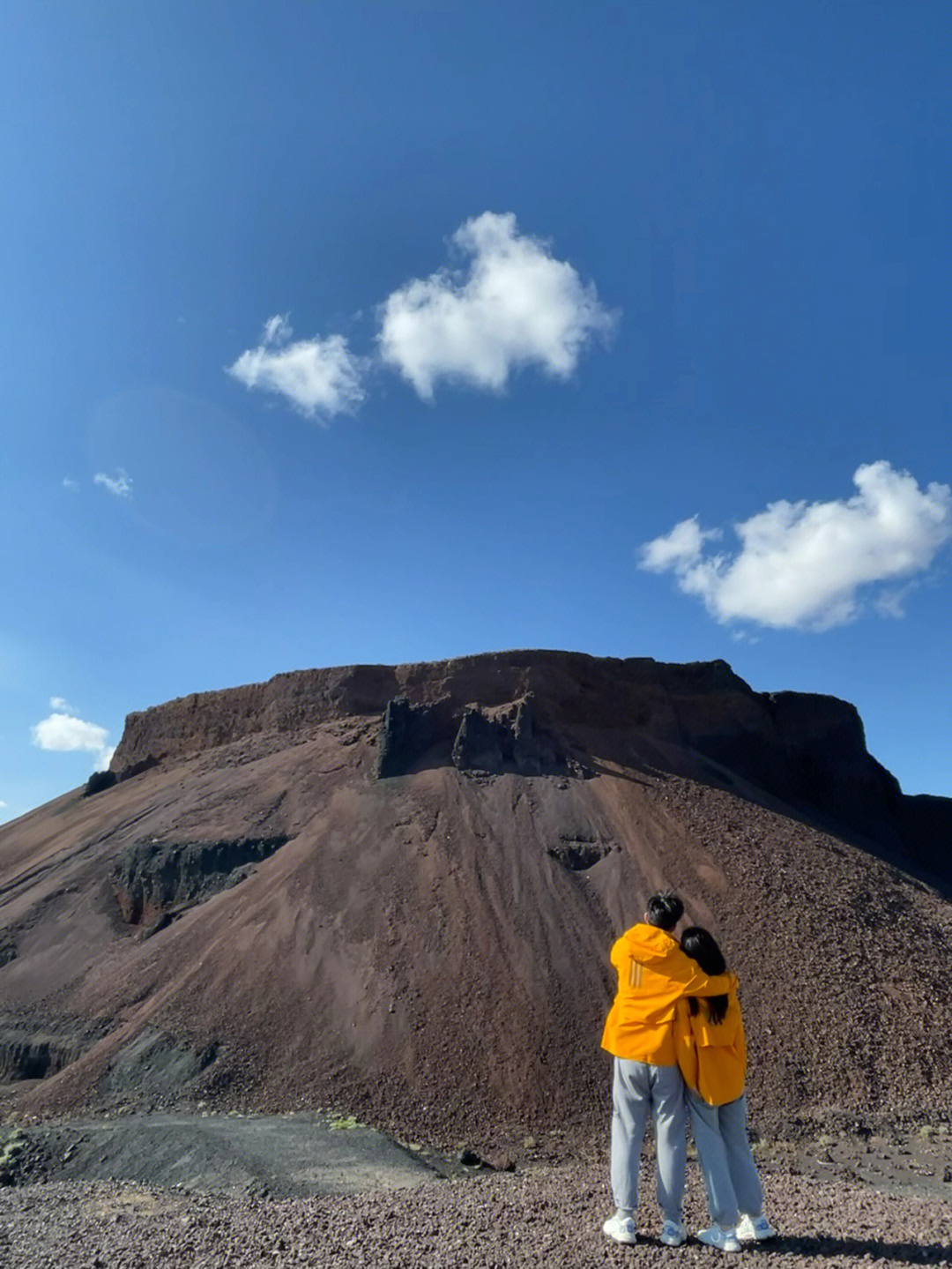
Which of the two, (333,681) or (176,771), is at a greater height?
(333,681)

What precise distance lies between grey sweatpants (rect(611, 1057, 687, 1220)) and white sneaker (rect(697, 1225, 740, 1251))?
0.21 m

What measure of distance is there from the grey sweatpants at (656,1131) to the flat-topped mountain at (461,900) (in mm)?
8976

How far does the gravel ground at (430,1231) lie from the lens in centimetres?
511

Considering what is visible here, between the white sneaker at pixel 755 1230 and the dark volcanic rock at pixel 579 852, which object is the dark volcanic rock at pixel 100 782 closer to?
the dark volcanic rock at pixel 579 852

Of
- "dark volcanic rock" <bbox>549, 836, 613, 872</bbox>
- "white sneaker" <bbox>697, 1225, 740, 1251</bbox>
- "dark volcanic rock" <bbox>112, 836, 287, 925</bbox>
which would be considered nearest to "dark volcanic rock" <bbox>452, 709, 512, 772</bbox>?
"dark volcanic rock" <bbox>549, 836, 613, 872</bbox>

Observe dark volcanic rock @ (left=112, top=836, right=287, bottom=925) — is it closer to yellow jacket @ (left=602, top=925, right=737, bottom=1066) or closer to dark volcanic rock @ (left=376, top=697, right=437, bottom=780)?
dark volcanic rock @ (left=376, top=697, right=437, bottom=780)

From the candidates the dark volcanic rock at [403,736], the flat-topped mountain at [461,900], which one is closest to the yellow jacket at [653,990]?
the flat-topped mountain at [461,900]

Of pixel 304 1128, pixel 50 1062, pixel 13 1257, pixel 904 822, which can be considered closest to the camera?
pixel 13 1257

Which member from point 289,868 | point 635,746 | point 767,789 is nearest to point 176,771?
point 289,868

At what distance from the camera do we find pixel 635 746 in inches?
1034

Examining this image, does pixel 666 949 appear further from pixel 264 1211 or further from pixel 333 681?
pixel 333 681

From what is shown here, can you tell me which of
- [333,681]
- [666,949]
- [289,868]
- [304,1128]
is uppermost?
[333,681]

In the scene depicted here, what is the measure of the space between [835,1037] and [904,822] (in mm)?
19816

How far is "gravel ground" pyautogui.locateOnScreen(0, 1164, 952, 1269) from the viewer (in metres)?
5.11
